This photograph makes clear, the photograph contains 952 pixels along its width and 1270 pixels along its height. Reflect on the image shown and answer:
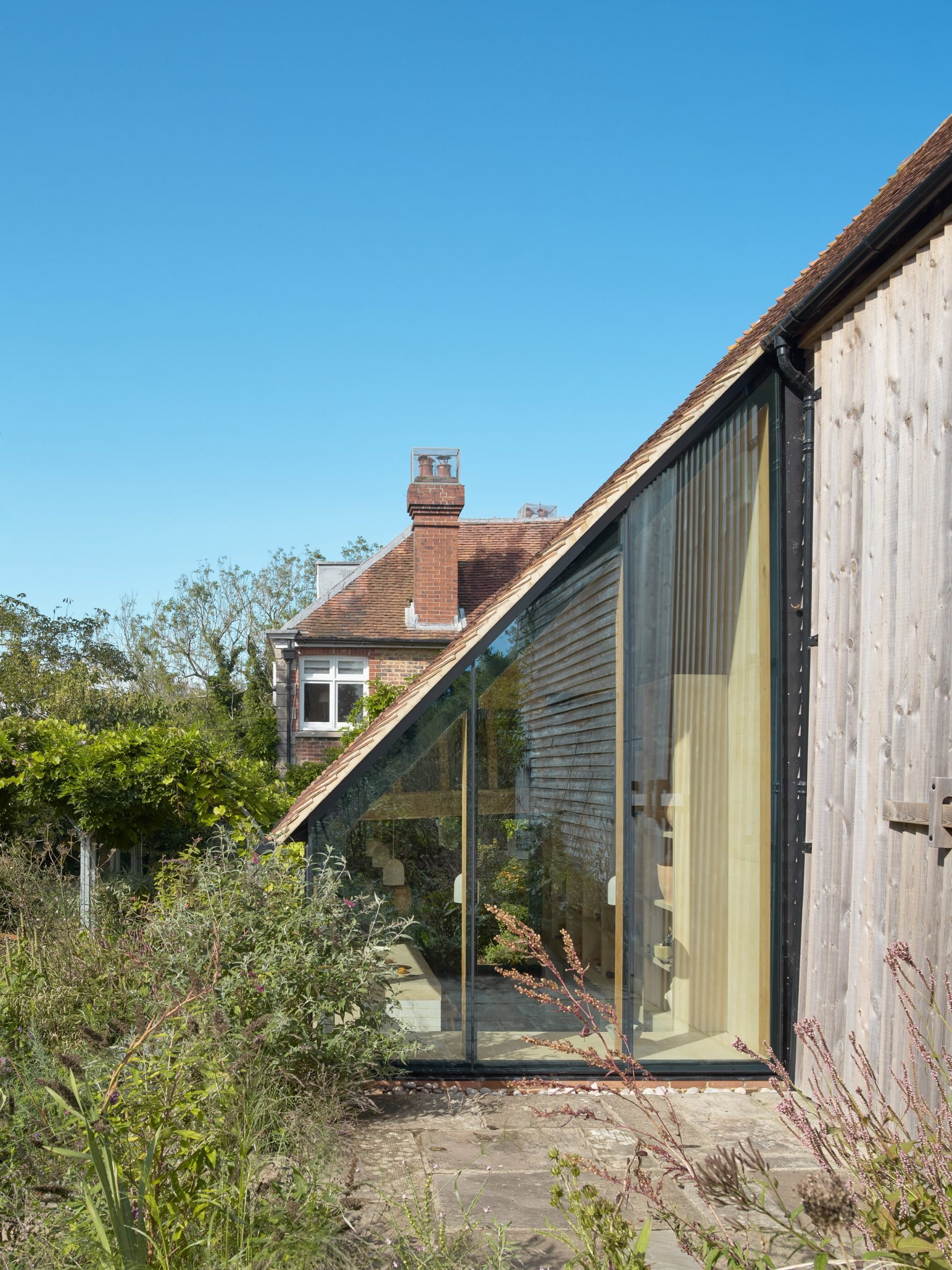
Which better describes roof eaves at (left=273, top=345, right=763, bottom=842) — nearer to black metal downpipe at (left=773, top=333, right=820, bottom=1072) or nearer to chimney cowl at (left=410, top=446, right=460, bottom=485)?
black metal downpipe at (left=773, top=333, right=820, bottom=1072)

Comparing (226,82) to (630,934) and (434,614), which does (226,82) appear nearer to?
(630,934)

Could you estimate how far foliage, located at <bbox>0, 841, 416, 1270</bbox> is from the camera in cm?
268

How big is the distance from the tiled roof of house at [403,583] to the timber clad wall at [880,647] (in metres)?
16.2

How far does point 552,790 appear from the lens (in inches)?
228

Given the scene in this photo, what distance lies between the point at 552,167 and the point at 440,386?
1274 cm

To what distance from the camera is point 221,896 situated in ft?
17.2

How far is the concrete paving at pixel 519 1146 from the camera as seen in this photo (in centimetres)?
365

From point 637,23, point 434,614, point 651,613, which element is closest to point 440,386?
point 434,614

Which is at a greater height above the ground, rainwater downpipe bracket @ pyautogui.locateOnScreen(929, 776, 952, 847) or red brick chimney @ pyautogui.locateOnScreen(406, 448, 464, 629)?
red brick chimney @ pyautogui.locateOnScreen(406, 448, 464, 629)

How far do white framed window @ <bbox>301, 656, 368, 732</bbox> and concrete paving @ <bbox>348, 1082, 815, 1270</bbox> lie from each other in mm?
17239

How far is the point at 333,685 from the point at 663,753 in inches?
676

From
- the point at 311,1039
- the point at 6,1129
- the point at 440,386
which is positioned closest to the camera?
the point at 6,1129

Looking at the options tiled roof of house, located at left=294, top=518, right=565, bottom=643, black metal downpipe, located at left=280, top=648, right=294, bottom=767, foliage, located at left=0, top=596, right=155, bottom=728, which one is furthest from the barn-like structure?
black metal downpipe, located at left=280, top=648, right=294, bottom=767

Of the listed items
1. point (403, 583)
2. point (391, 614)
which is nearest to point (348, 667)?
point (391, 614)
